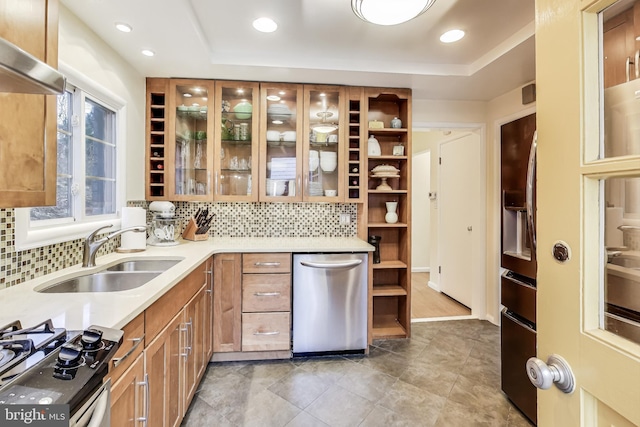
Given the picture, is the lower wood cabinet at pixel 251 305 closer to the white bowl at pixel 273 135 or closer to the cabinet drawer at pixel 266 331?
the cabinet drawer at pixel 266 331

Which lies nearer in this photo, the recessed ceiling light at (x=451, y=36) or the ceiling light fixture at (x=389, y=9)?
the ceiling light fixture at (x=389, y=9)

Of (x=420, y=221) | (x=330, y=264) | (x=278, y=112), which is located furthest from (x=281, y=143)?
(x=420, y=221)

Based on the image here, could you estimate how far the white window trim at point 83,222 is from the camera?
140 cm

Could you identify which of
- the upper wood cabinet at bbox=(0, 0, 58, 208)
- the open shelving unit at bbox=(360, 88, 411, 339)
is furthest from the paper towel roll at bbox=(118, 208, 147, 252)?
the open shelving unit at bbox=(360, 88, 411, 339)

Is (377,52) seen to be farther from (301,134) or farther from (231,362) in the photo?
(231,362)

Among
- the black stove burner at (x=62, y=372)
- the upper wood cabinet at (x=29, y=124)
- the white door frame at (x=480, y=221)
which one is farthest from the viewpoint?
the white door frame at (x=480, y=221)

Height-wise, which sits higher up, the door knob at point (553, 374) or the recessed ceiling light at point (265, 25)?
the recessed ceiling light at point (265, 25)

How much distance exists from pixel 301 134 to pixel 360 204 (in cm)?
89

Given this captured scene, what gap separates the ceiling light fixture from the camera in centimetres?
146

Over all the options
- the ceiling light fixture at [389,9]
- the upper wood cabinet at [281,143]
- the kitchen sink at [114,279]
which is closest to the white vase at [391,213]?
the upper wood cabinet at [281,143]

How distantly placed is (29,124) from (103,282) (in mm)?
1047

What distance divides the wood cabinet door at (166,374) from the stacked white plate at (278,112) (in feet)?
6.15

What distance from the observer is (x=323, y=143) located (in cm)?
279

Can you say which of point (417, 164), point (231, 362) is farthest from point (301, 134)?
point (417, 164)
